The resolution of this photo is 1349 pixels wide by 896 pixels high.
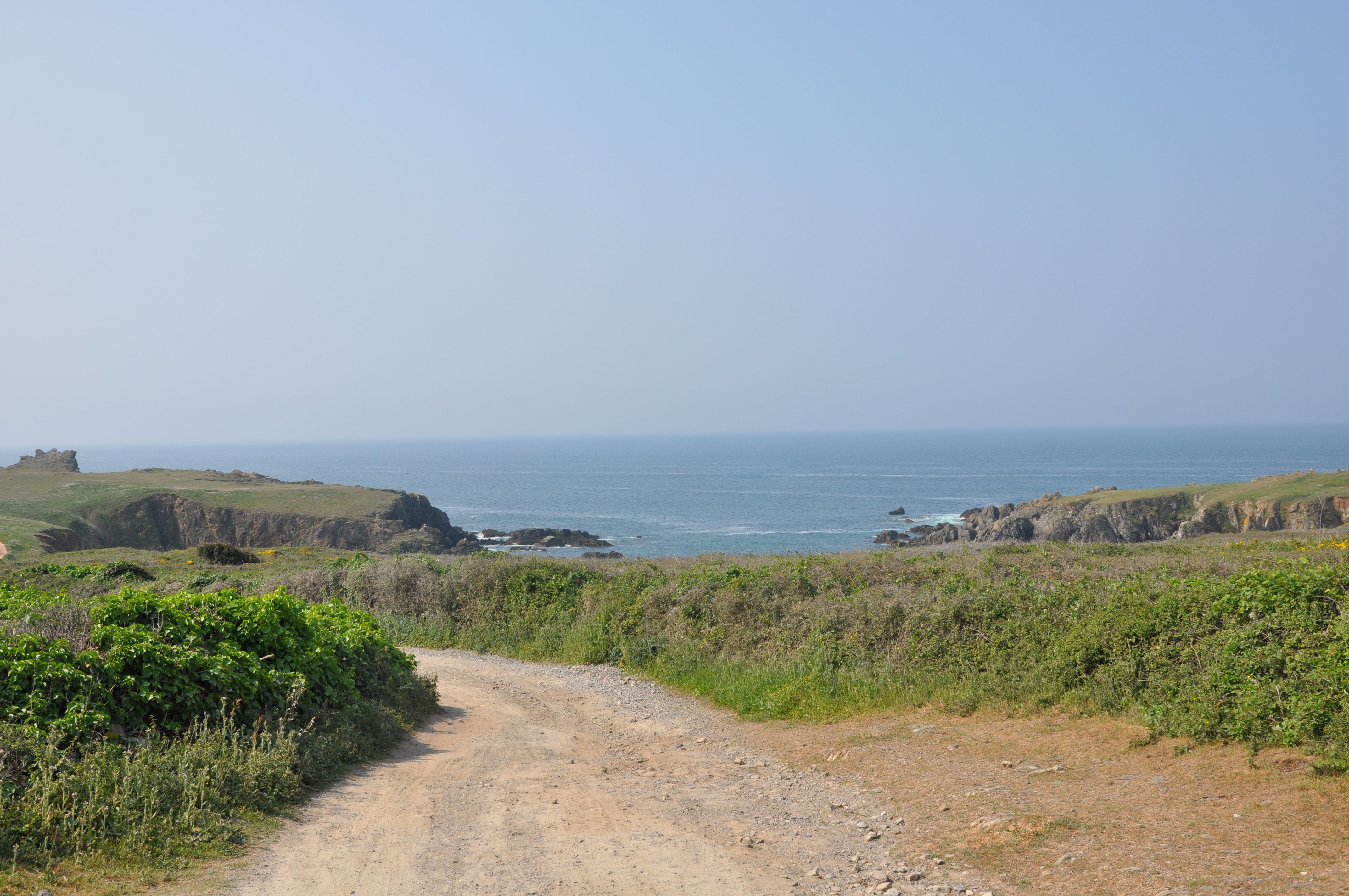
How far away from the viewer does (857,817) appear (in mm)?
7098

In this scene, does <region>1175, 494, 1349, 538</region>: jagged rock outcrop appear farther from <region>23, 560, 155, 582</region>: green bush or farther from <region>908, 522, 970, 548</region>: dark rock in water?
<region>23, 560, 155, 582</region>: green bush

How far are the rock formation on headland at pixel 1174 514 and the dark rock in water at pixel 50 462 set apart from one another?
82325mm

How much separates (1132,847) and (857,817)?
6.83 feet

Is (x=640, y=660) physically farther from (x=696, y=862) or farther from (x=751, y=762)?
A: (x=696, y=862)

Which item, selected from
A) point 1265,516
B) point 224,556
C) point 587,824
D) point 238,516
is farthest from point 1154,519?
point 238,516

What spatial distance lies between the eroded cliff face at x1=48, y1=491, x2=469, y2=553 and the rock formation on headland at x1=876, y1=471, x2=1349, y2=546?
37038 mm

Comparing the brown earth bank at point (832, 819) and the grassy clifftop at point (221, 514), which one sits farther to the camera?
the grassy clifftop at point (221, 514)

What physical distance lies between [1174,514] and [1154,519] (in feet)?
3.61

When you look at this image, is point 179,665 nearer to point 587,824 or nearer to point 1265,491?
point 587,824

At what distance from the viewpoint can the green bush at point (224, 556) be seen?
28.2 m

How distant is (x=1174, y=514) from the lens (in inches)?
1941

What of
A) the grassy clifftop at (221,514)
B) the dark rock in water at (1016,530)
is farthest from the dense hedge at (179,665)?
the grassy clifftop at (221,514)

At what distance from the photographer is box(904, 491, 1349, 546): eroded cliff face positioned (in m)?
40.7

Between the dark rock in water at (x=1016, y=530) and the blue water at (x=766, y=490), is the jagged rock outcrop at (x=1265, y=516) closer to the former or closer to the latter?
the dark rock in water at (x=1016, y=530)
